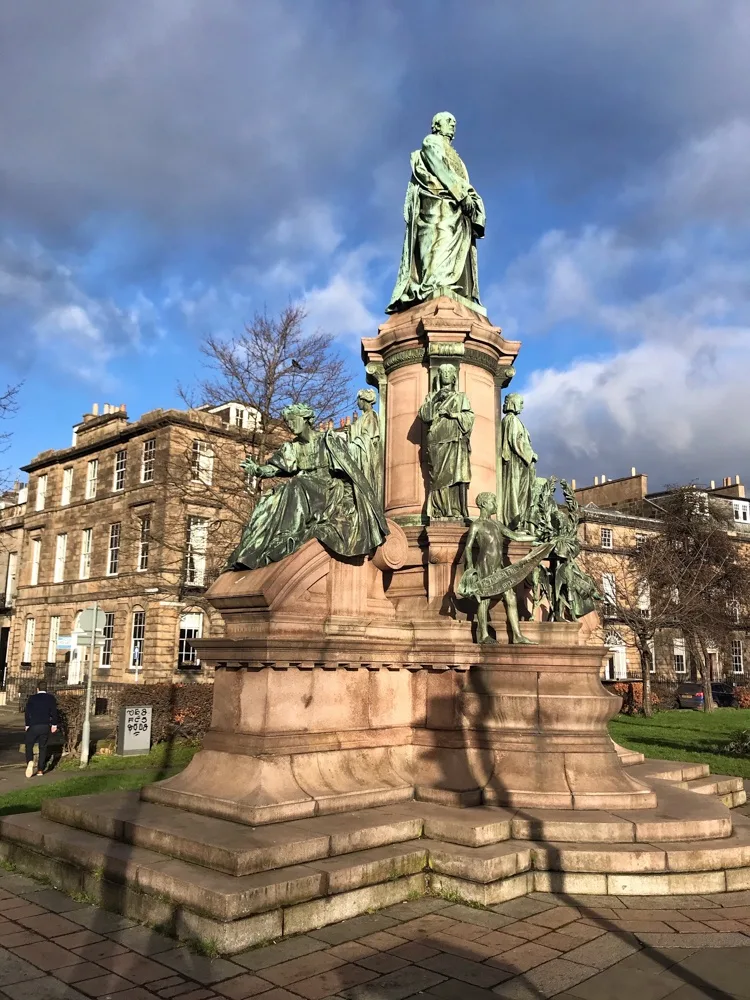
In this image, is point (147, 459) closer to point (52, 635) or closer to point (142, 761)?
point (52, 635)

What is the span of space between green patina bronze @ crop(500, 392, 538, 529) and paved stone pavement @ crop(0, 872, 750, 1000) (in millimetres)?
6636

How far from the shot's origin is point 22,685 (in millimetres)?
41844

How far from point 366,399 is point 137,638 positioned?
30.0 meters

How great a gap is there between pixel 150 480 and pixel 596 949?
37252mm

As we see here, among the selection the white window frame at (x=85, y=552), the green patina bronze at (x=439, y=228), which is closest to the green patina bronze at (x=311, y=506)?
the green patina bronze at (x=439, y=228)

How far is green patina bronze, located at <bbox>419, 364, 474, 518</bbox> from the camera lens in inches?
431

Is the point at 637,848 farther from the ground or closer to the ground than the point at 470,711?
closer to the ground

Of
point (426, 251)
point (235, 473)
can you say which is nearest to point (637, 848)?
point (426, 251)

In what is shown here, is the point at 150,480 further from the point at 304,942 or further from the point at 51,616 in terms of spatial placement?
the point at 304,942

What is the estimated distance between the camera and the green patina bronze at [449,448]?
10.9m

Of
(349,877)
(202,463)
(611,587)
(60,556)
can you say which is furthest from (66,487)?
(349,877)

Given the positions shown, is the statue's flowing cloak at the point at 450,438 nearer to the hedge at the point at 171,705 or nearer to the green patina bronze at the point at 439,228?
the green patina bronze at the point at 439,228

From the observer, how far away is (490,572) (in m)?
9.59

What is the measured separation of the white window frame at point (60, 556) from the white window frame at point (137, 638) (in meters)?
9.39
